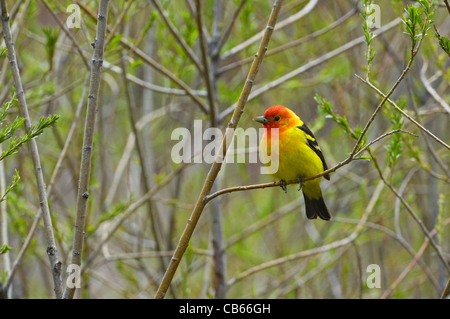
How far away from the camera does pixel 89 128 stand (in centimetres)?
229

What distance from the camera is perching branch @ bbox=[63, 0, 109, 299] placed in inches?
88.4

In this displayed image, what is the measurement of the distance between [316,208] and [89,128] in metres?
1.93

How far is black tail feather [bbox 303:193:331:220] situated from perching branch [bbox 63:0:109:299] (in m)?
1.82

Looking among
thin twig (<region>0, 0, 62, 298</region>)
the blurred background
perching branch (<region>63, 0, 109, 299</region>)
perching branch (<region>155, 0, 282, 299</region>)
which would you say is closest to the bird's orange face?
the blurred background

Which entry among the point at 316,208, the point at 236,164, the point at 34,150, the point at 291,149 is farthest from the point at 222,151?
the point at 236,164

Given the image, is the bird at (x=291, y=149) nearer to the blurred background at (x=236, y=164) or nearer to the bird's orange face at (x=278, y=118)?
the bird's orange face at (x=278, y=118)

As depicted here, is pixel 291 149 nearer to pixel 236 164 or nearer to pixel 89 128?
pixel 89 128

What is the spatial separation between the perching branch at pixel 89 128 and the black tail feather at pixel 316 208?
1.82m

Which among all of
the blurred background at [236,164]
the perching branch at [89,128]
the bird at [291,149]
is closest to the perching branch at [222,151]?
the perching branch at [89,128]

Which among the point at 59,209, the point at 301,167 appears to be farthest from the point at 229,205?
the point at 301,167

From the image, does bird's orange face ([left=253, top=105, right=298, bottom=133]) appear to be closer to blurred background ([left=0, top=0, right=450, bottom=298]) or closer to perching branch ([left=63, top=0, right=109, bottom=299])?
blurred background ([left=0, top=0, right=450, bottom=298])

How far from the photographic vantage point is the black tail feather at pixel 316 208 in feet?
11.8
